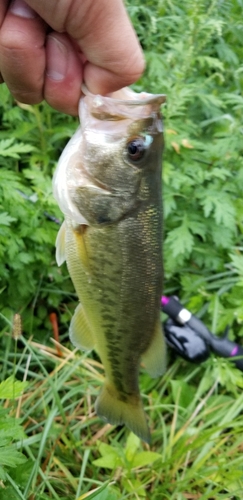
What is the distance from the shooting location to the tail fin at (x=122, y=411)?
2.04m

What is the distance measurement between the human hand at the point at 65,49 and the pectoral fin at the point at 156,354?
2.86 ft

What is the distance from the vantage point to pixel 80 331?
1.87m

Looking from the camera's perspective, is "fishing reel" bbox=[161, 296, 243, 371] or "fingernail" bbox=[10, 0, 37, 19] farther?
"fishing reel" bbox=[161, 296, 243, 371]

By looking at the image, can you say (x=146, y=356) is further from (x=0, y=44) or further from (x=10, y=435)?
(x=0, y=44)

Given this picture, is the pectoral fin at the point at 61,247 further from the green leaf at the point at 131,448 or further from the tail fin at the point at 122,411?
the green leaf at the point at 131,448

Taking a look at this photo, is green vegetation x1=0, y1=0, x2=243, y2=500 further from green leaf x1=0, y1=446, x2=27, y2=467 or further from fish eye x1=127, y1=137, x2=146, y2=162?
fish eye x1=127, y1=137, x2=146, y2=162

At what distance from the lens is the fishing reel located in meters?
2.70

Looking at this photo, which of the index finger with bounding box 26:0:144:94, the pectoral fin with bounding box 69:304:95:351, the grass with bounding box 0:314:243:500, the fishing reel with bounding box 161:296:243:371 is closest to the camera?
the index finger with bounding box 26:0:144:94

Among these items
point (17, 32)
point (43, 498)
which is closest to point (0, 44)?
point (17, 32)

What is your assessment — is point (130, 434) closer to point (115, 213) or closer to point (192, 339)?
point (192, 339)

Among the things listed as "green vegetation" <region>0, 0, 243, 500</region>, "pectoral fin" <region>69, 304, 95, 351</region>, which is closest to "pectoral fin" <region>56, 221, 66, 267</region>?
"pectoral fin" <region>69, 304, 95, 351</region>

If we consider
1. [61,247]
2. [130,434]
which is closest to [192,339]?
[130,434]

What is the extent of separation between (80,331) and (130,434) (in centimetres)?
91

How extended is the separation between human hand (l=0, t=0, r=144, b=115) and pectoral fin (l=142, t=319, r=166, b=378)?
872mm
